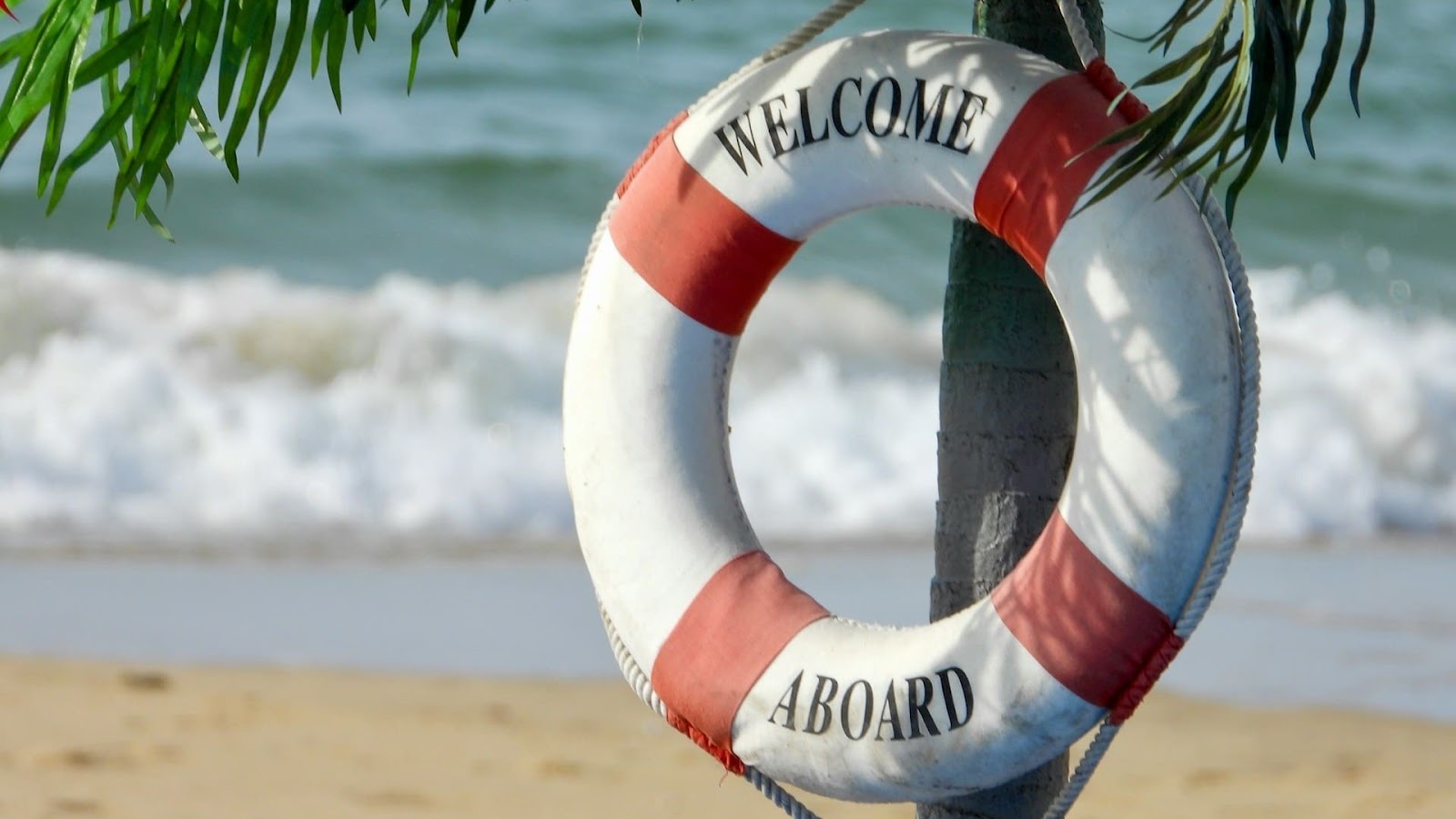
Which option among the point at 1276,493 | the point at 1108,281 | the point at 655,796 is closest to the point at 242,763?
the point at 655,796

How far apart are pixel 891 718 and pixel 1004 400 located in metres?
0.35

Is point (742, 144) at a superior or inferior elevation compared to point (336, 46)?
inferior

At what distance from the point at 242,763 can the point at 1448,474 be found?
4.19m

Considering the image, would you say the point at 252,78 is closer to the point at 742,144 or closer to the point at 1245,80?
the point at 742,144

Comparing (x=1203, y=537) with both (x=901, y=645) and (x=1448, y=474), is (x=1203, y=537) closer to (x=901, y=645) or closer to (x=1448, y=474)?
(x=901, y=645)

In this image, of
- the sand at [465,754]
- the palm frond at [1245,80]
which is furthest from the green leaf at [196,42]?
the sand at [465,754]

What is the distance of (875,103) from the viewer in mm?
1622

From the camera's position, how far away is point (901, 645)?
1627mm

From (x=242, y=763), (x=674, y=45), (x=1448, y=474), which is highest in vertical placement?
(x=674, y=45)

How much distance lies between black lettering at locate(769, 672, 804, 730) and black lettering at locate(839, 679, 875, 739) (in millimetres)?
43

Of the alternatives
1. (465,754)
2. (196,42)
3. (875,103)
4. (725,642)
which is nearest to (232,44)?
(196,42)

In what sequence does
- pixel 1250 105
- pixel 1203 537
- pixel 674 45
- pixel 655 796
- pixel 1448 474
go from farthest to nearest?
pixel 674 45
pixel 1448 474
pixel 655 796
pixel 1203 537
pixel 1250 105

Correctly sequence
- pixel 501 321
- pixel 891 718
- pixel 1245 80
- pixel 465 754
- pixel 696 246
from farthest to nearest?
1. pixel 501 321
2. pixel 465 754
3. pixel 696 246
4. pixel 891 718
5. pixel 1245 80

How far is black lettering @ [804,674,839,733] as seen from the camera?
5.31ft
